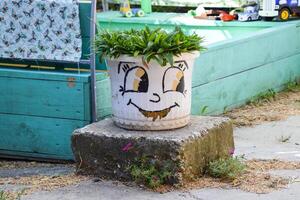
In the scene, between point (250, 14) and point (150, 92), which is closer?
point (150, 92)

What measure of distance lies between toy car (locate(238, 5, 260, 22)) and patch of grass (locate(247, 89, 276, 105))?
1.84 meters

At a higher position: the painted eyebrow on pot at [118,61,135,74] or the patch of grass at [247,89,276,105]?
the painted eyebrow on pot at [118,61,135,74]

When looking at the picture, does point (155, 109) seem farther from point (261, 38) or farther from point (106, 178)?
point (261, 38)

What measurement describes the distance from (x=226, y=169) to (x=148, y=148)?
586 millimetres

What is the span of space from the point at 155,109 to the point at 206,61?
2559mm

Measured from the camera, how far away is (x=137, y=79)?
15.9ft

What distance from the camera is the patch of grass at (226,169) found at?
4867 mm

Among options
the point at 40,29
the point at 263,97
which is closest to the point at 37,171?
the point at 40,29

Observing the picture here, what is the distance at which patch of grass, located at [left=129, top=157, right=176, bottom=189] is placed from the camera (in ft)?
15.3

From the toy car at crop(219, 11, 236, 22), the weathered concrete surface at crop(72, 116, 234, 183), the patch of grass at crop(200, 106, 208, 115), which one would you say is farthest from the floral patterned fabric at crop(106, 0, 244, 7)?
the weathered concrete surface at crop(72, 116, 234, 183)

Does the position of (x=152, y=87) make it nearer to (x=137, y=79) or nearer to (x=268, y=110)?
(x=137, y=79)

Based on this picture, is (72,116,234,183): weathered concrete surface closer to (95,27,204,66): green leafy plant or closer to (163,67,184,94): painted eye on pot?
(163,67,184,94): painted eye on pot

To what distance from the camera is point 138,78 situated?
15.9ft

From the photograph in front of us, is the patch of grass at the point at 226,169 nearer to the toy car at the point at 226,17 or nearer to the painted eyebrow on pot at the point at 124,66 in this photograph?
the painted eyebrow on pot at the point at 124,66
